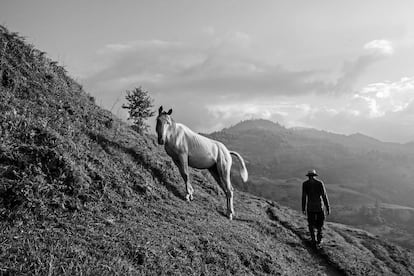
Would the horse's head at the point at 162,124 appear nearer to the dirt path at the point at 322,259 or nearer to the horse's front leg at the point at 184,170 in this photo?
the horse's front leg at the point at 184,170

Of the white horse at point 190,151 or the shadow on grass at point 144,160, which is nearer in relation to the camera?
the shadow on grass at point 144,160

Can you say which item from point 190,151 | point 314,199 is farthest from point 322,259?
point 190,151

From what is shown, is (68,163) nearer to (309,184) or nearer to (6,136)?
(6,136)

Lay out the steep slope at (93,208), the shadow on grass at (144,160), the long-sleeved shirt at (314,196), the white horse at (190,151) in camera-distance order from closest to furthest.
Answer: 1. the steep slope at (93,208)
2. the shadow on grass at (144,160)
3. the white horse at (190,151)
4. the long-sleeved shirt at (314,196)

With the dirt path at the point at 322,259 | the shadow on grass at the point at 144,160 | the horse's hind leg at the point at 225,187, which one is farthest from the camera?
the horse's hind leg at the point at 225,187

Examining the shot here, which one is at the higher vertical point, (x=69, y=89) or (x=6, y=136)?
(x=69, y=89)

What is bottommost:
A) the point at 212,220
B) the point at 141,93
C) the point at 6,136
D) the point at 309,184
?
the point at 212,220

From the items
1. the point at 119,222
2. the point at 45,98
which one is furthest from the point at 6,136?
the point at 45,98

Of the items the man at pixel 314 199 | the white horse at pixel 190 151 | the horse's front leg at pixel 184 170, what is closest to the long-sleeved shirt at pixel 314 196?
the man at pixel 314 199

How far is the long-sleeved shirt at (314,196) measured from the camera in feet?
52.8

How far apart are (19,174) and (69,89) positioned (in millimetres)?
9245

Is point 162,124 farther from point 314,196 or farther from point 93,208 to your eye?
point 314,196

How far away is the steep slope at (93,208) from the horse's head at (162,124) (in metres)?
1.60

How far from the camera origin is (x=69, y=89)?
52.0 feet
